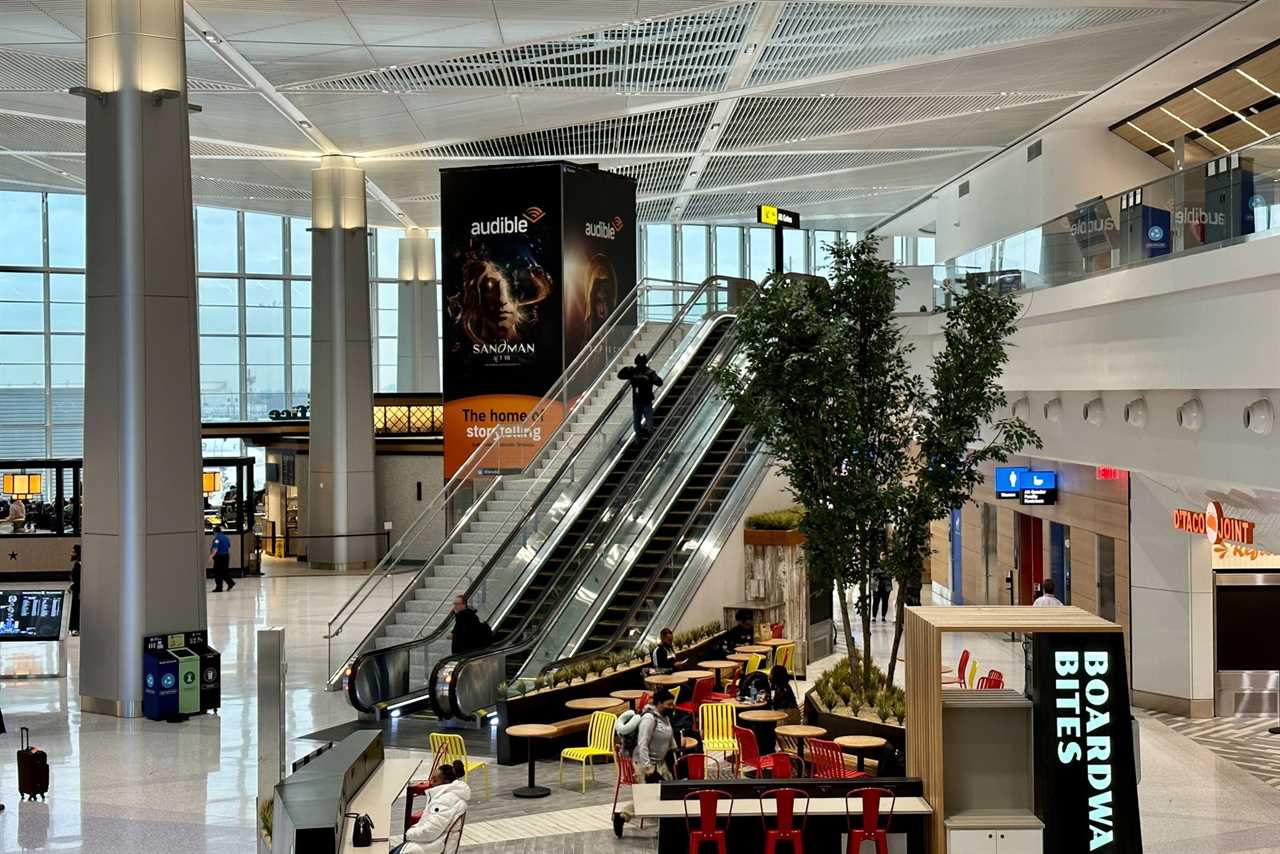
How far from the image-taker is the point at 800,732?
1130 centimetres

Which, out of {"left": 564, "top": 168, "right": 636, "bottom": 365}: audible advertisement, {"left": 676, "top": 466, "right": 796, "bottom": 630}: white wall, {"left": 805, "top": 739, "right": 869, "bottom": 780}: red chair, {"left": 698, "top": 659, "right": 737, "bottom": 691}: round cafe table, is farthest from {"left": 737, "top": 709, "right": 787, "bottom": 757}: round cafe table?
{"left": 564, "top": 168, "right": 636, "bottom": 365}: audible advertisement

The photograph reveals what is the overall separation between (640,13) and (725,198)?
18.6m

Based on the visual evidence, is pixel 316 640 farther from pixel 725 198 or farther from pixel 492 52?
pixel 725 198

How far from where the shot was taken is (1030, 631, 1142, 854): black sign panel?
7875 millimetres

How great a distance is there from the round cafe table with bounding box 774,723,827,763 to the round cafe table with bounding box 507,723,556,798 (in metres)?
2.02

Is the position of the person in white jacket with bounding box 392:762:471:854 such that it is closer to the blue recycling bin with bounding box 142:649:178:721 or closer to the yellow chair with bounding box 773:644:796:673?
the blue recycling bin with bounding box 142:649:178:721

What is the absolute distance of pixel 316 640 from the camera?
19031 mm

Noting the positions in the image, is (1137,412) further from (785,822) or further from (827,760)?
(785,822)

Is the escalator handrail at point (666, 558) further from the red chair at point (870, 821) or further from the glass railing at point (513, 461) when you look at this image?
the red chair at point (870, 821)

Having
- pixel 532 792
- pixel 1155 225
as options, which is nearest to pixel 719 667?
pixel 532 792

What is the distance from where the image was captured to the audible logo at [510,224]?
850 inches

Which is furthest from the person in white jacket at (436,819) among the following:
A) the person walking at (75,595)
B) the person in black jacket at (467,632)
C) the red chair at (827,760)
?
the person walking at (75,595)

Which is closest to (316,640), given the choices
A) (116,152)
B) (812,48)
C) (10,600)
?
(10,600)

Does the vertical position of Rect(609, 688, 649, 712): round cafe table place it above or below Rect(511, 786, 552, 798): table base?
above
